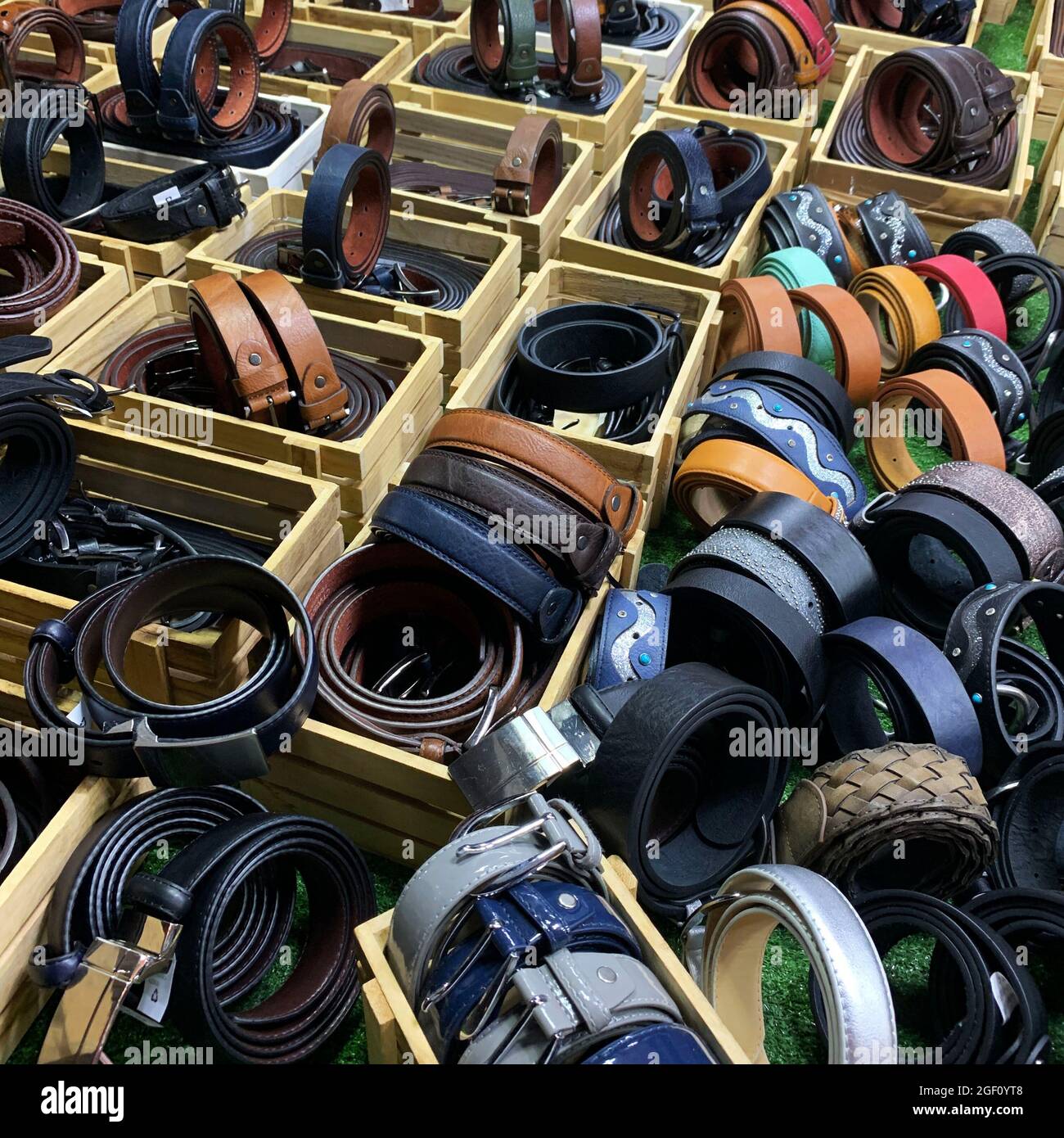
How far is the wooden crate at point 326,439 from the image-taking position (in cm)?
271

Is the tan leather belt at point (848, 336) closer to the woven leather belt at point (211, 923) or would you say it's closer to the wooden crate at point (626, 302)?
the wooden crate at point (626, 302)

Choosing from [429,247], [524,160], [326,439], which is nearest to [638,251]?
[524,160]

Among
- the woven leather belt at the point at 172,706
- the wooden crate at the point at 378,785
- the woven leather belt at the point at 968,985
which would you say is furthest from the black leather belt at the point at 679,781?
the woven leather belt at the point at 172,706

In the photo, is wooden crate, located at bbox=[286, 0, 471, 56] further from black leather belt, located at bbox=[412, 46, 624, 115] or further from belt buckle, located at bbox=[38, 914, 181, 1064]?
belt buckle, located at bbox=[38, 914, 181, 1064]

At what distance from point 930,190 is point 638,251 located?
135 centimetres

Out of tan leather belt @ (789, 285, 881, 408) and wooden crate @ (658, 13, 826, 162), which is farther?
wooden crate @ (658, 13, 826, 162)

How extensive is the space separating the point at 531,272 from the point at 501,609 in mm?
1709

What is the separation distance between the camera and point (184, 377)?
3.10 meters

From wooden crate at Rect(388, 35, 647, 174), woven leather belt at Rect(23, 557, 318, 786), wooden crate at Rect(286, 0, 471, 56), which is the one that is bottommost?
woven leather belt at Rect(23, 557, 318, 786)

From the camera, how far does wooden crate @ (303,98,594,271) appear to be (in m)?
3.71

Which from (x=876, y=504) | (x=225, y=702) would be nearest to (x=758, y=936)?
(x=225, y=702)

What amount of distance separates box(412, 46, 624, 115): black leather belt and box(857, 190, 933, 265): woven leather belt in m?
1.16

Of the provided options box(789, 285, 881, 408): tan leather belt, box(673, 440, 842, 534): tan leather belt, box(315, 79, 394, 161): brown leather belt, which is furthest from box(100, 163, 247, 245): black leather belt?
box(789, 285, 881, 408): tan leather belt
